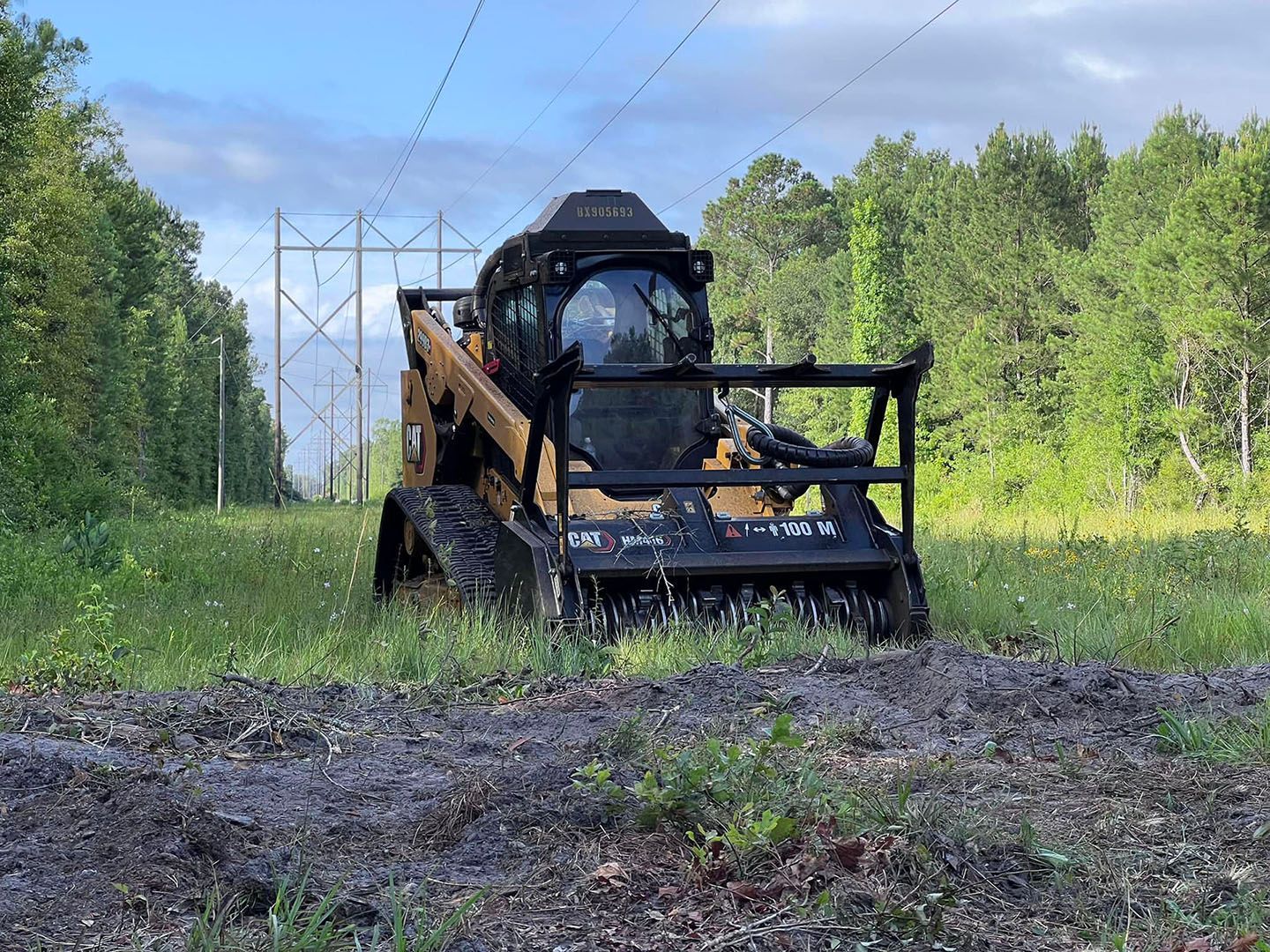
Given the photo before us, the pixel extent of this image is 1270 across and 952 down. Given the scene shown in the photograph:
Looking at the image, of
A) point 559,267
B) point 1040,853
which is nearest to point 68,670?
point 1040,853

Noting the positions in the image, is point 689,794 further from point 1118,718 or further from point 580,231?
point 580,231

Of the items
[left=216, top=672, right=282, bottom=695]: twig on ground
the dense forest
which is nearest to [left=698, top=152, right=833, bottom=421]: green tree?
the dense forest

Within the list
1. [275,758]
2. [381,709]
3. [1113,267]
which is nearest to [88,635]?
[381,709]

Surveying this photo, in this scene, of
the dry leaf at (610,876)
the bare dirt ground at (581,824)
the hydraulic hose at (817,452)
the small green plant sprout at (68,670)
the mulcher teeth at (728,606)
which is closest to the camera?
the bare dirt ground at (581,824)

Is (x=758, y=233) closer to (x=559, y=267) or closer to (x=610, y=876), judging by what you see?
(x=559, y=267)

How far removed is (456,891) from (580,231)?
23.5 feet

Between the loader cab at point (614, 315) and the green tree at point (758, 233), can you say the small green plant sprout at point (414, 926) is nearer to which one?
the loader cab at point (614, 315)

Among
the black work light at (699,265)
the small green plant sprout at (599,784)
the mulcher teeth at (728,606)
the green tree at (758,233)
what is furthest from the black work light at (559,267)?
the green tree at (758,233)

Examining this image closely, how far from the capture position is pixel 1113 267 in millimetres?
37594

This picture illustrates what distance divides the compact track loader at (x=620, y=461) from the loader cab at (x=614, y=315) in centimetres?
1

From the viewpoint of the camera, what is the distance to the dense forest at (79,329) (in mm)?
19141

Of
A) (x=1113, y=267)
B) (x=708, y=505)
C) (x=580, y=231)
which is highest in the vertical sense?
(x=1113, y=267)

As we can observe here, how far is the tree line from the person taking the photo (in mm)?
32000

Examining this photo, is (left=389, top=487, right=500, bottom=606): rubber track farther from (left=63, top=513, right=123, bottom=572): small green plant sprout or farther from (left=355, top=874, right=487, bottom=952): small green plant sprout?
(left=355, top=874, right=487, bottom=952): small green plant sprout
